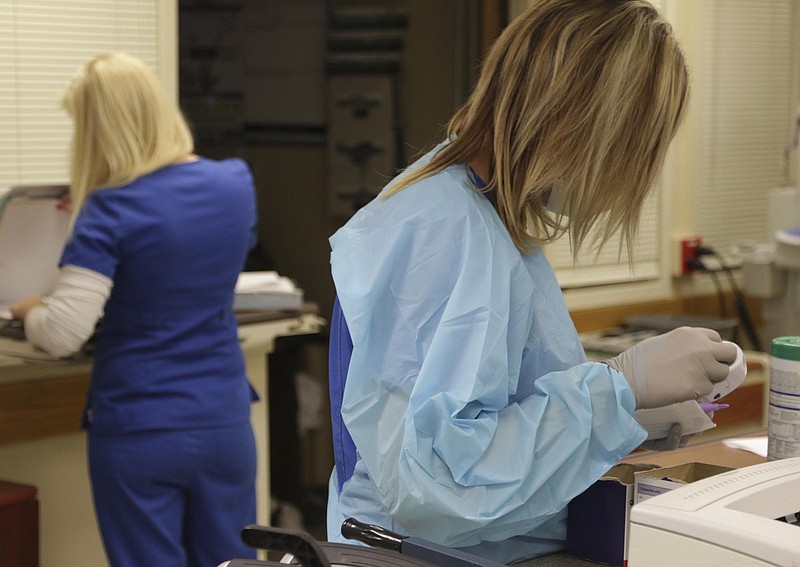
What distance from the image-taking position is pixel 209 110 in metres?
4.06

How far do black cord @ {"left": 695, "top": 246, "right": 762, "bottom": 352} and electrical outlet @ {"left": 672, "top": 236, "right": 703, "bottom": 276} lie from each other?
0.06 feet

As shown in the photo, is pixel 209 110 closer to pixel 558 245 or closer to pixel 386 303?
pixel 558 245

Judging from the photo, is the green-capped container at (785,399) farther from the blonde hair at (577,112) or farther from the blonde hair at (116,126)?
the blonde hair at (116,126)

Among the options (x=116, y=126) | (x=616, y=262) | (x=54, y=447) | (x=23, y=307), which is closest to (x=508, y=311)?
(x=116, y=126)

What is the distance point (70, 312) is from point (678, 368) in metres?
1.31

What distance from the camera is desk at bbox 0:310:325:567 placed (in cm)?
236

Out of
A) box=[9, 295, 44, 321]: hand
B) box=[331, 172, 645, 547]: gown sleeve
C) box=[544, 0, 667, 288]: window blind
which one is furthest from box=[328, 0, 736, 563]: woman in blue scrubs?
box=[544, 0, 667, 288]: window blind

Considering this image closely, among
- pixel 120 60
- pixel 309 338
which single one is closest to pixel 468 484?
pixel 120 60

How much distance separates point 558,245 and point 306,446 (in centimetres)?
145

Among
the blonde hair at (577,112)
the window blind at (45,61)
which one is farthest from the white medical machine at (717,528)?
the window blind at (45,61)

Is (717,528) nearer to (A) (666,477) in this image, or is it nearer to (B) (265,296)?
(A) (666,477)

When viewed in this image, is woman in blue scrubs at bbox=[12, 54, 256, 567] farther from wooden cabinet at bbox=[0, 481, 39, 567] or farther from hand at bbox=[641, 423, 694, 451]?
hand at bbox=[641, 423, 694, 451]

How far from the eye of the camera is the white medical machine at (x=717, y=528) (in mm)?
788

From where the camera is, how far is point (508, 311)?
109 centimetres
